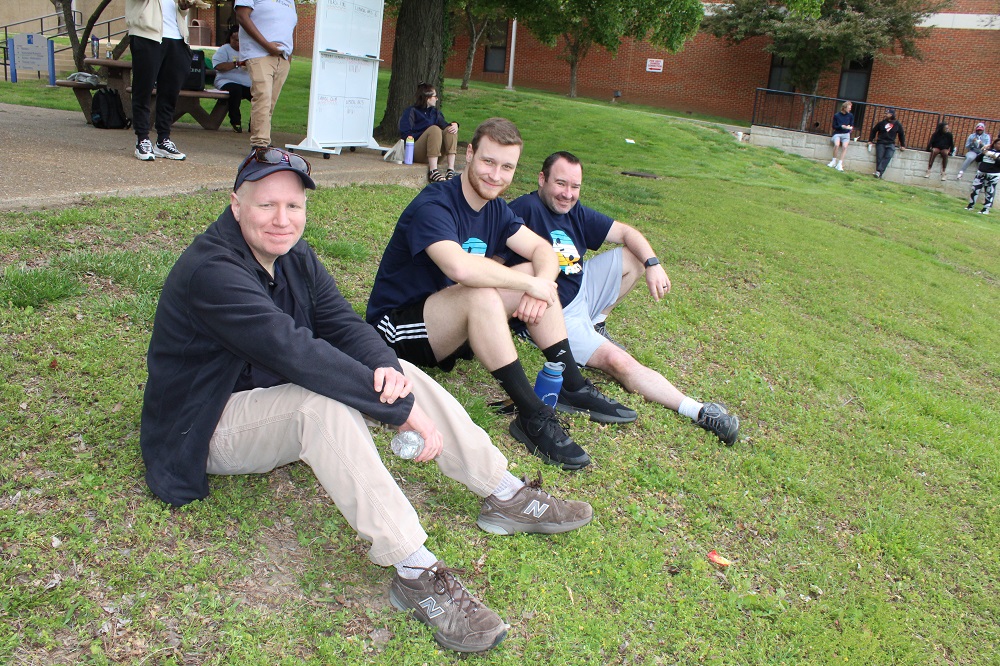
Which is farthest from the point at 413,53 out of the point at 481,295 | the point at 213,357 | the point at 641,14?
the point at 213,357

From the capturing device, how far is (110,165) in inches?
257

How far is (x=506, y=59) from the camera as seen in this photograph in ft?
121

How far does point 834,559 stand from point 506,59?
1424 inches

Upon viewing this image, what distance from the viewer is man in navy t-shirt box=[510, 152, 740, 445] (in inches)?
182

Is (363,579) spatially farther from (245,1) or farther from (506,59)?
(506,59)

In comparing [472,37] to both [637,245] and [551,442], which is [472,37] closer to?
[637,245]

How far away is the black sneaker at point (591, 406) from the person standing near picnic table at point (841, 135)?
2127 cm

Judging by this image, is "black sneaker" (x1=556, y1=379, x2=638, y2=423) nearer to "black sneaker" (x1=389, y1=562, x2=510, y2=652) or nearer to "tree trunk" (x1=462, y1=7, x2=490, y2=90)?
"black sneaker" (x1=389, y1=562, x2=510, y2=652)

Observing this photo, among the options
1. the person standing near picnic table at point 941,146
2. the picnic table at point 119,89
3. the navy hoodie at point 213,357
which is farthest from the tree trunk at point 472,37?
the navy hoodie at point 213,357

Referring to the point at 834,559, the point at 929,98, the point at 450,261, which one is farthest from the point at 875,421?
the point at 929,98

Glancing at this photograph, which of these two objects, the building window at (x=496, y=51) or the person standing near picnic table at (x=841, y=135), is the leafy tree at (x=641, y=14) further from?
the building window at (x=496, y=51)

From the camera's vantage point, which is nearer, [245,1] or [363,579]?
[363,579]

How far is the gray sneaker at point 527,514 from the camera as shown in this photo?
314cm

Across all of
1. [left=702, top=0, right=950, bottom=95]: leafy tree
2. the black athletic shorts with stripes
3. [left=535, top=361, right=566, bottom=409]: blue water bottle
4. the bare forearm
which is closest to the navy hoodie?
the black athletic shorts with stripes
